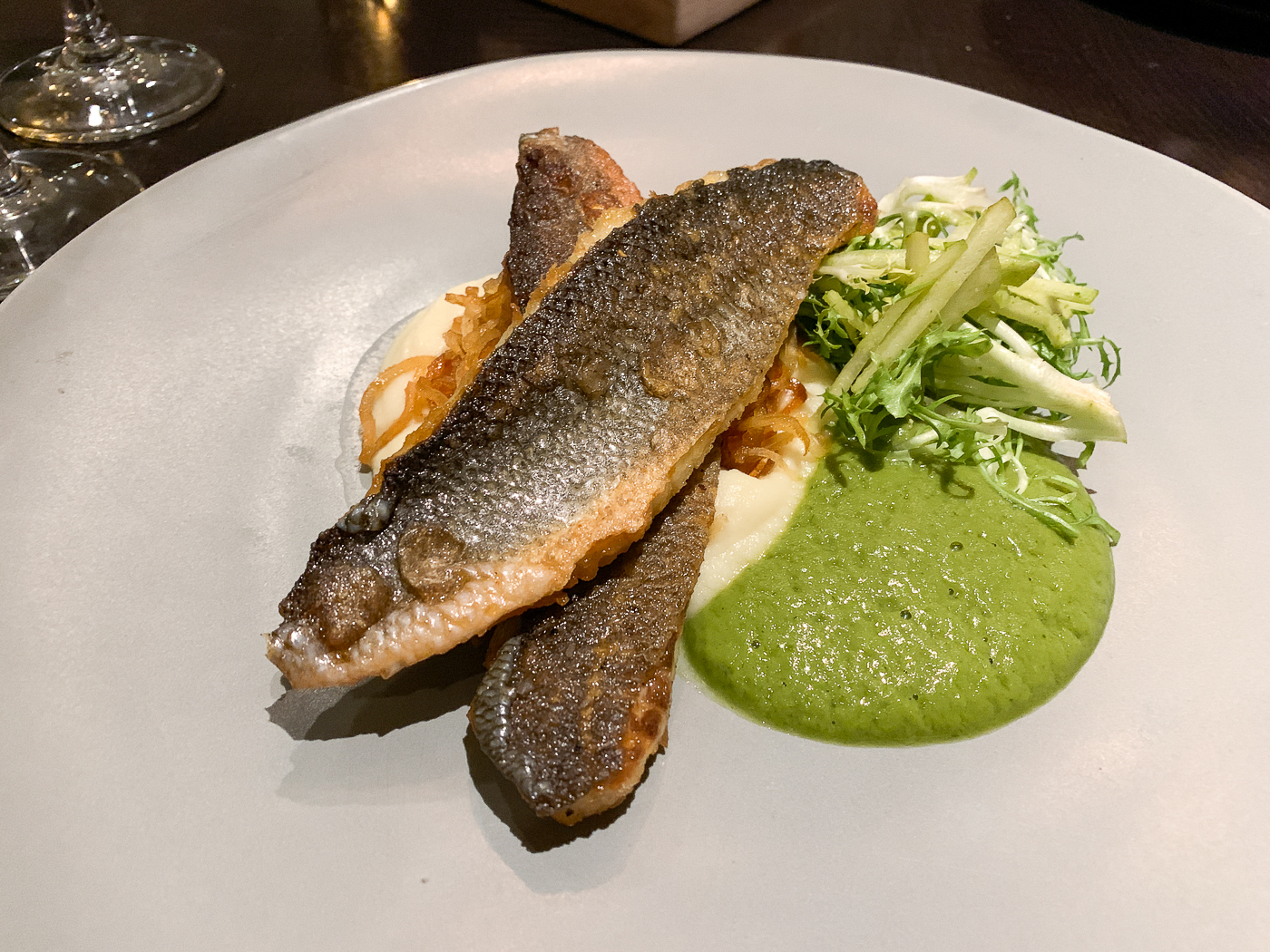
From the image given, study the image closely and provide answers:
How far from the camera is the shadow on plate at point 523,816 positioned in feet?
7.63

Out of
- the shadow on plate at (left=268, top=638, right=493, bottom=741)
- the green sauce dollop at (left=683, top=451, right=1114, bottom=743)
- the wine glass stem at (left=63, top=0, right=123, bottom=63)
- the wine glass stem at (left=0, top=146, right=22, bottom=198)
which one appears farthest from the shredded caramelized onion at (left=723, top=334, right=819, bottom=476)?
the wine glass stem at (left=63, top=0, right=123, bottom=63)

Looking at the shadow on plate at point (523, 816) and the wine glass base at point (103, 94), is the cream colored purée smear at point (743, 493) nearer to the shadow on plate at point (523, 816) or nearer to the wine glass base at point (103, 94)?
the shadow on plate at point (523, 816)

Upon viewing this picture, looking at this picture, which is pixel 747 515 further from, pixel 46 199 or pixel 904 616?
pixel 46 199

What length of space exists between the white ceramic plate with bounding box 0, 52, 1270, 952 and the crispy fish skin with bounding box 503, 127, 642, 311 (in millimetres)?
501

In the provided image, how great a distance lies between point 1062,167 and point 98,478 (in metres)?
4.32

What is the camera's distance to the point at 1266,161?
16.1 ft

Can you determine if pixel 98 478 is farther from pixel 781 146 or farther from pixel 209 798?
pixel 781 146

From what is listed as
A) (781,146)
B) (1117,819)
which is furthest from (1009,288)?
(1117,819)

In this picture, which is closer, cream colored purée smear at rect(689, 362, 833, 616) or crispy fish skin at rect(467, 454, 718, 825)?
crispy fish skin at rect(467, 454, 718, 825)

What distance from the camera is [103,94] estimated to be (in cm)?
482

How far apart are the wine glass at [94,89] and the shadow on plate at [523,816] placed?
412cm

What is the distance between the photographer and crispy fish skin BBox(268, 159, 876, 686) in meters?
2.30

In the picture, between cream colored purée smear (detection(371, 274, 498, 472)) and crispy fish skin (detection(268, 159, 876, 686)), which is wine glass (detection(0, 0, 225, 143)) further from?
crispy fish skin (detection(268, 159, 876, 686))

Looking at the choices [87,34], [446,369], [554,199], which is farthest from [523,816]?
[87,34]
